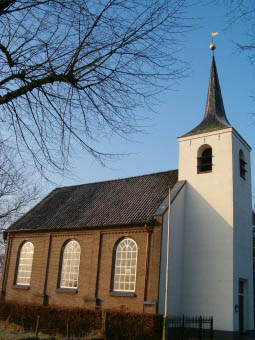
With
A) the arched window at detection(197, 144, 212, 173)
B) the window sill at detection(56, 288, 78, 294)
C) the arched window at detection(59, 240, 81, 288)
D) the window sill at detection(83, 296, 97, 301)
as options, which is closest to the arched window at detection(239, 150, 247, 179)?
the arched window at detection(197, 144, 212, 173)

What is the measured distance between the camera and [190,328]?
59.2ft

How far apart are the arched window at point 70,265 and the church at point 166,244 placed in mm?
59

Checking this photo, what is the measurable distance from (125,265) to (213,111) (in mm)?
10934

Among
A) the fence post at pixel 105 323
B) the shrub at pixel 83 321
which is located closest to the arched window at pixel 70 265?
the shrub at pixel 83 321

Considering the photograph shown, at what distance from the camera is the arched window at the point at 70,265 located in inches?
863

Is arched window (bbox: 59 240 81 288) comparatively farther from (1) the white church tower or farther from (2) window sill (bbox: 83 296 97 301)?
(1) the white church tower

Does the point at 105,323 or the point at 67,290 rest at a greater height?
the point at 67,290

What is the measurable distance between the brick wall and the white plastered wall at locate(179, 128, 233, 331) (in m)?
2.53

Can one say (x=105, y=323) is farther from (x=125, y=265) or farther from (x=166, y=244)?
(x=166, y=244)

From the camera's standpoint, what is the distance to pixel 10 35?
612cm

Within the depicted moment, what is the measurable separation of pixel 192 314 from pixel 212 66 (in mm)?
15971

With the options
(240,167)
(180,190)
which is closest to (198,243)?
(180,190)

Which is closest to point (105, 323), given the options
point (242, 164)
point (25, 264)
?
point (25, 264)

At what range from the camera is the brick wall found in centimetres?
1855
